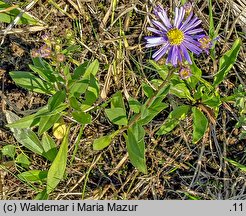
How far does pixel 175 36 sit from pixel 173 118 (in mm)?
550

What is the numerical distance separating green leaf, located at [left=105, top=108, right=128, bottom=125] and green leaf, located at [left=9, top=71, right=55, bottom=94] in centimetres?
35

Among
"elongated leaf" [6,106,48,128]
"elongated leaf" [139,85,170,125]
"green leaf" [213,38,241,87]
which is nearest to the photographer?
"elongated leaf" [139,85,170,125]

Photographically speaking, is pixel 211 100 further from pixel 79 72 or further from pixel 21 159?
pixel 21 159

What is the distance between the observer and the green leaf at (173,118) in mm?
2398

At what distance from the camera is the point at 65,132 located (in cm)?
249

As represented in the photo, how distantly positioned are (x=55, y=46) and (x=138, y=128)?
589mm

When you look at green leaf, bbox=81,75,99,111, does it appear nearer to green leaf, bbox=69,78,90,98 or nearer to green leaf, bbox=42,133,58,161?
green leaf, bbox=69,78,90,98

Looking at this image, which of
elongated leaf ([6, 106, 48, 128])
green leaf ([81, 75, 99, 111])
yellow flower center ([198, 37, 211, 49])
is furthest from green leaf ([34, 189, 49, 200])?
yellow flower center ([198, 37, 211, 49])

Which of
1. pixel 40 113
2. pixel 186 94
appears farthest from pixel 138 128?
pixel 40 113

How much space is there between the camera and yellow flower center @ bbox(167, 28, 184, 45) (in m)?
2.04

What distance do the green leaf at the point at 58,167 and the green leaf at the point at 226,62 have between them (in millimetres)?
906

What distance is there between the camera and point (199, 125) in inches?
91.3

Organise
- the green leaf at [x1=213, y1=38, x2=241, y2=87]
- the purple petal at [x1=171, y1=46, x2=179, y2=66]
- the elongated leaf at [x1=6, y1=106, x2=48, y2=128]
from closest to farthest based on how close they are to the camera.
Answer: the purple petal at [x1=171, y1=46, x2=179, y2=66]
the elongated leaf at [x1=6, y1=106, x2=48, y2=128]
the green leaf at [x1=213, y1=38, x2=241, y2=87]

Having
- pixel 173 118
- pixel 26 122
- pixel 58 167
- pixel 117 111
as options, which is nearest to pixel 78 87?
pixel 117 111
